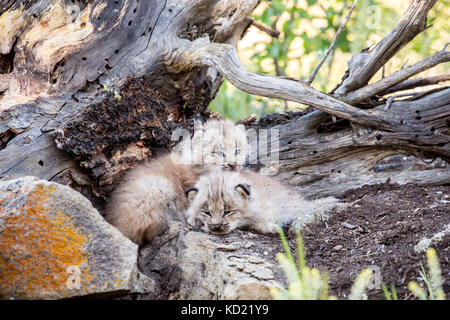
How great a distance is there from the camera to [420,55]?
7902mm

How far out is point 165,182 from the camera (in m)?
4.66

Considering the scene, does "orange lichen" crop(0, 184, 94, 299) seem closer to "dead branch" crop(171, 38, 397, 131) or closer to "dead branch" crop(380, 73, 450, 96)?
"dead branch" crop(171, 38, 397, 131)

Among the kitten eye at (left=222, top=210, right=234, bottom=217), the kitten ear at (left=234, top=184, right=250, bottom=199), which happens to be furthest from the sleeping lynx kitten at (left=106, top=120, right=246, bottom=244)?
the kitten ear at (left=234, top=184, right=250, bottom=199)

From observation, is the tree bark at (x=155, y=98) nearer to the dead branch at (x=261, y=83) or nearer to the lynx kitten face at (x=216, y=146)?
the dead branch at (x=261, y=83)

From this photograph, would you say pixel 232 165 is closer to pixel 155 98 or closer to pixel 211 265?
pixel 155 98

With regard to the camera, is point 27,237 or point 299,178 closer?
point 27,237

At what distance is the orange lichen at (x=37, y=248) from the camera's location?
2922 mm

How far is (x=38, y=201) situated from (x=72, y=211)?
25 cm

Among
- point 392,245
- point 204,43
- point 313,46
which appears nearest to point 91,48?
point 204,43

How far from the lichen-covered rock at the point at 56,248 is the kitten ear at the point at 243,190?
1.41 meters

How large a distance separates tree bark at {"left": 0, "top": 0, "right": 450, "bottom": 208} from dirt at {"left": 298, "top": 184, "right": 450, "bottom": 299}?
53cm

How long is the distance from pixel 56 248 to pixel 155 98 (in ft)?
7.22

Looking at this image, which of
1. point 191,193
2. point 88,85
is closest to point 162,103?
point 88,85
